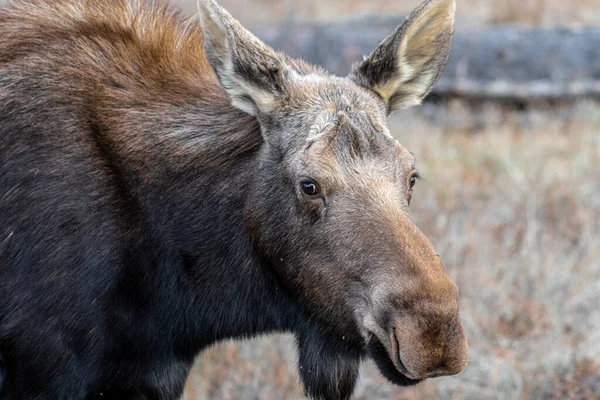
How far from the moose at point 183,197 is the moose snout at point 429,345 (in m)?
0.23

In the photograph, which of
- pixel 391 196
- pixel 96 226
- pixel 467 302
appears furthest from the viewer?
pixel 467 302

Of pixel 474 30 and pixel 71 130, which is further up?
pixel 71 130

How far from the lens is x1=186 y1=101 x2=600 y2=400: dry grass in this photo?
21.3ft

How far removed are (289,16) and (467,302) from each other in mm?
5967

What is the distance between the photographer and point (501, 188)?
9195mm

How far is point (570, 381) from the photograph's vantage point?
6.31m

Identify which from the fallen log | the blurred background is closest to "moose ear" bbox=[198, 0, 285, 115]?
the blurred background

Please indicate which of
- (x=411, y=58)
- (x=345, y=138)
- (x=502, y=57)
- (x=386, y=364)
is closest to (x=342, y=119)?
(x=345, y=138)

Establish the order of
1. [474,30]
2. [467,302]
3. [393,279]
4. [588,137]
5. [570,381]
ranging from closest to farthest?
[393,279] → [570,381] → [467,302] → [588,137] → [474,30]

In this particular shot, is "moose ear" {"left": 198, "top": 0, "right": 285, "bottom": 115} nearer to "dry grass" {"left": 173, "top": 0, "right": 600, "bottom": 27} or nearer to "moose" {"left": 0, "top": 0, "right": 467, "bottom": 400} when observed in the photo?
"moose" {"left": 0, "top": 0, "right": 467, "bottom": 400}

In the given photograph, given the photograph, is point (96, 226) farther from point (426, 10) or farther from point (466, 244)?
point (466, 244)

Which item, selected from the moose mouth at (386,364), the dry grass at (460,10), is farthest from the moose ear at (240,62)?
the dry grass at (460,10)

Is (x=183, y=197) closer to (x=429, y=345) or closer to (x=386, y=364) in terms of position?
(x=386, y=364)

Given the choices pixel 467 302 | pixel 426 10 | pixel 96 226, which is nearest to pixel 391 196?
pixel 426 10
